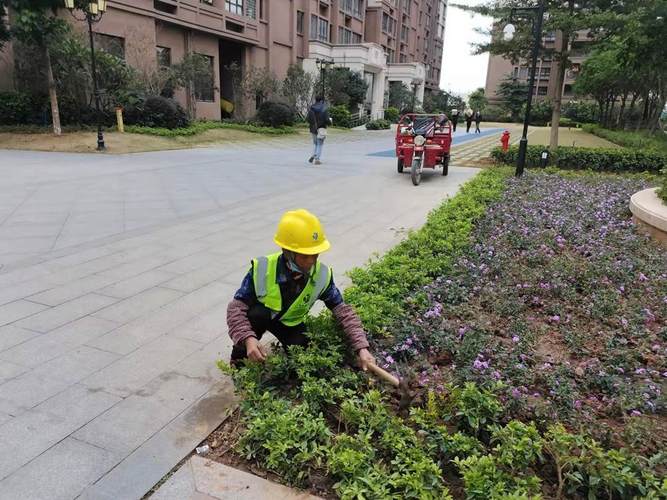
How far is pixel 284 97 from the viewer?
2938 centimetres

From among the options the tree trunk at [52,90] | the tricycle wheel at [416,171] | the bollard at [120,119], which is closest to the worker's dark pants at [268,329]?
the tricycle wheel at [416,171]

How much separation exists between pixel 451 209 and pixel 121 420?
5.11 metres

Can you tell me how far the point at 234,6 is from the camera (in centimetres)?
2784

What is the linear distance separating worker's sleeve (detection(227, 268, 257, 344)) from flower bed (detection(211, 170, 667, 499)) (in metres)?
0.19

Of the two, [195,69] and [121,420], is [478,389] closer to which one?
[121,420]

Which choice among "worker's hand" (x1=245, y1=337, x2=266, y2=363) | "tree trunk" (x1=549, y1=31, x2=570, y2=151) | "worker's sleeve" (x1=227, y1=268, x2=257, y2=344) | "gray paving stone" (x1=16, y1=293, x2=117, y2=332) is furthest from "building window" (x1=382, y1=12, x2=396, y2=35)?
"worker's hand" (x1=245, y1=337, x2=266, y2=363)

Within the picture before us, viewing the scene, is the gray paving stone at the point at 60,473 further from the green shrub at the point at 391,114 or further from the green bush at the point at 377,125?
the green shrub at the point at 391,114

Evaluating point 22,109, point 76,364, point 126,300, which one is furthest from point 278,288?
point 22,109

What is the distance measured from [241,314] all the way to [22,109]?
18583 mm

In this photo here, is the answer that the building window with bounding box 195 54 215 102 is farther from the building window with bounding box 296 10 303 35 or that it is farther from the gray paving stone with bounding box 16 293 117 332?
the gray paving stone with bounding box 16 293 117 332

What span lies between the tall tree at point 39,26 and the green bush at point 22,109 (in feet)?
6.07

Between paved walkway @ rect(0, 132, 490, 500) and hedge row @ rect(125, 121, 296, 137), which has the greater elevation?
hedge row @ rect(125, 121, 296, 137)

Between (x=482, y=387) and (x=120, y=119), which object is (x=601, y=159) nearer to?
(x=482, y=387)

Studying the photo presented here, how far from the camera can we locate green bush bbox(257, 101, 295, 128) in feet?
80.5
